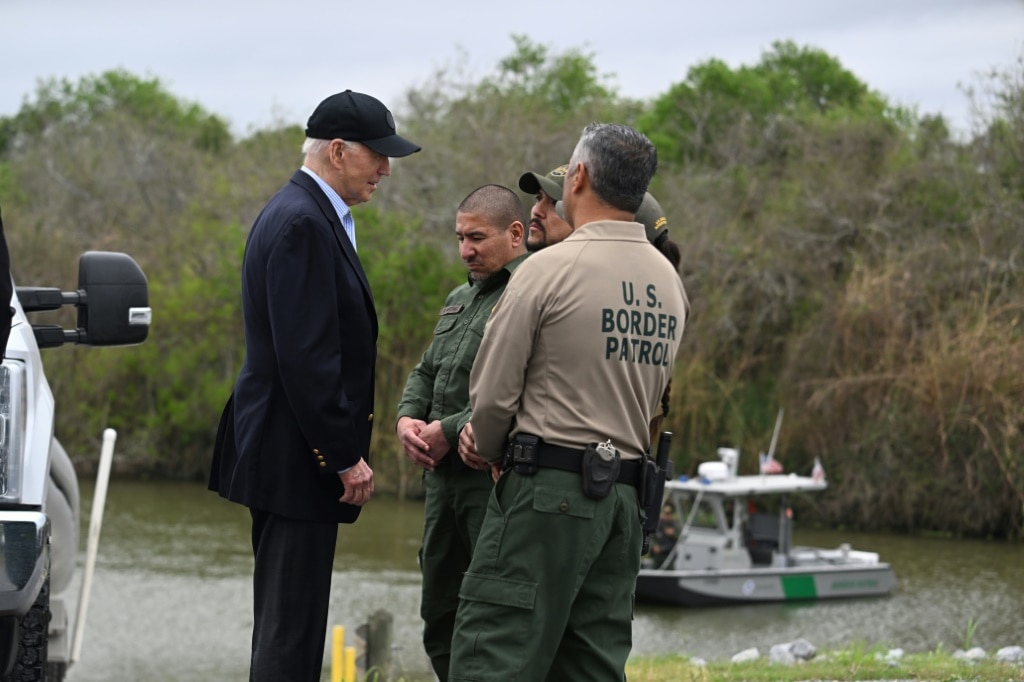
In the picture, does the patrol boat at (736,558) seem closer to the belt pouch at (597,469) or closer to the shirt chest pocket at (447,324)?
the shirt chest pocket at (447,324)

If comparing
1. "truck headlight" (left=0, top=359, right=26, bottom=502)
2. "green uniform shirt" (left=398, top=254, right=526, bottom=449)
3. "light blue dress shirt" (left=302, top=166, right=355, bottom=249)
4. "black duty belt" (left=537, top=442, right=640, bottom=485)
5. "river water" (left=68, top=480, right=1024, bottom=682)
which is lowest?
"river water" (left=68, top=480, right=1024, bottom=682)

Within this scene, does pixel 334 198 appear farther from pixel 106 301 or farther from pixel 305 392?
pixel 106 301

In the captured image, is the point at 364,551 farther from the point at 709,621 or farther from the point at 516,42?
the point at 516,42

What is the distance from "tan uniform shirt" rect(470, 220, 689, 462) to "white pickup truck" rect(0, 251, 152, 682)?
5.27 feet

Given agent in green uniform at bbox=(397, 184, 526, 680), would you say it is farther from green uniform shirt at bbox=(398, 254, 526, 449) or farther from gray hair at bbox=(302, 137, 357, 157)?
gray hair at bbox=(302, 137, 357, 157)

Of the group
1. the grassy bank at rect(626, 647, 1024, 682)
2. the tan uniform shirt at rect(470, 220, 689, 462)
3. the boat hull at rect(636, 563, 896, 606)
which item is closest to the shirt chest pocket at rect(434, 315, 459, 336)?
the tan uniform shirt at rect(470, 220, 689, 462)

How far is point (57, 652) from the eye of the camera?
841cm

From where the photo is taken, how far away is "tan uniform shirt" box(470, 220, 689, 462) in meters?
4.34

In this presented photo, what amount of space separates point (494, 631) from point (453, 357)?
131cm

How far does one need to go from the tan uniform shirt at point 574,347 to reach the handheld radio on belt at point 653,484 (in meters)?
0.08

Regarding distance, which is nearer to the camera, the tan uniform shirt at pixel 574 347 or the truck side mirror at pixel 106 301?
the tan uniform shirt at pixel 574 347

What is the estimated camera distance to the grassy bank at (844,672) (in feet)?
23.2

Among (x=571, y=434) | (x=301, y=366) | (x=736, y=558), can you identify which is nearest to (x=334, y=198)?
(x=301, y=366)

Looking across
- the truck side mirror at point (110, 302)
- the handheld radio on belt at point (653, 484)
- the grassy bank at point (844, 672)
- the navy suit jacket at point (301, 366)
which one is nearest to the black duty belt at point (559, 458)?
the handheld radio on belt at point (653, 484)
